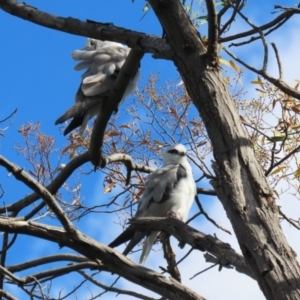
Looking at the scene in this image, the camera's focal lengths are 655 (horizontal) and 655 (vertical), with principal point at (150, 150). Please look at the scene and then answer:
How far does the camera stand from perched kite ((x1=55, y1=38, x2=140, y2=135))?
5578 mm

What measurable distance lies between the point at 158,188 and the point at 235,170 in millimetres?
3429

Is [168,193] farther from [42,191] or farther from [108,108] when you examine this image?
[42,191]

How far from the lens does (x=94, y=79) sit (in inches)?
230

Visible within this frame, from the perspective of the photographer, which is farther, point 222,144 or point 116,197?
point 116,197

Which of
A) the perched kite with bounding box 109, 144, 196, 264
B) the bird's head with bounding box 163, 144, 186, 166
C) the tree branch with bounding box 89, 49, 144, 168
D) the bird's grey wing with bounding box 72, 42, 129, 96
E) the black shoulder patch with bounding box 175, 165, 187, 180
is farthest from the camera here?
the bird's head with bounding box 163, 144, 186, 166

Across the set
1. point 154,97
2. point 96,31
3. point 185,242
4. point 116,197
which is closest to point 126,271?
point 185,242

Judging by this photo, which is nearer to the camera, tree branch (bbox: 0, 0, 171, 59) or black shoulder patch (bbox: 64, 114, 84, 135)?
tree branch (bbox: 0, 0, 171, 59)

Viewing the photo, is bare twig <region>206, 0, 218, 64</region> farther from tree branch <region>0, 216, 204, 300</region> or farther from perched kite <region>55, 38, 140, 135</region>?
perched kite <region>55, 38, 140, 135</region>

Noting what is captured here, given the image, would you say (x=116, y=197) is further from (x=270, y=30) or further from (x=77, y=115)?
(x=270, y=30)

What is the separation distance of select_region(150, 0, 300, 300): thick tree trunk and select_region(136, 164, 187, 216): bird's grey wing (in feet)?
10.1

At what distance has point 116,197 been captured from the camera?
561 cm

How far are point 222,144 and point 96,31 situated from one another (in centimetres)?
114

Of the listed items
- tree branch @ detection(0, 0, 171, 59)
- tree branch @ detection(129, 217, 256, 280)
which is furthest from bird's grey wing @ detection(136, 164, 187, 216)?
tree branch @ detection(0, 0, 171, 59)

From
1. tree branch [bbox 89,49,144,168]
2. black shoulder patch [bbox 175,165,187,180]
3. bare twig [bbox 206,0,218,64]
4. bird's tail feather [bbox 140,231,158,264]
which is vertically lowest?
bare twig [bbox 206,0,218,64]
